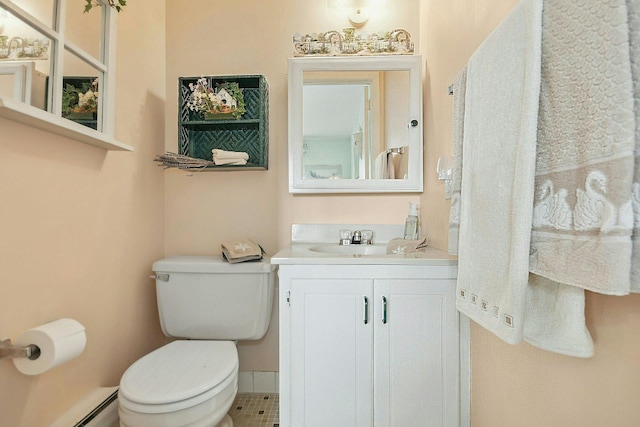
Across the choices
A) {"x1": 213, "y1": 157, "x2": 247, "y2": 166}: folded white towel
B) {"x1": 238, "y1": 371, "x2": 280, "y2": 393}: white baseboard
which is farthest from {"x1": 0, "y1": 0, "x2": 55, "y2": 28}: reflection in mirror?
{"x1": 238, "y1": 371, "x2": 280, "y2": 393}: white baseboard

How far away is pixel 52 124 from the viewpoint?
0.99 m

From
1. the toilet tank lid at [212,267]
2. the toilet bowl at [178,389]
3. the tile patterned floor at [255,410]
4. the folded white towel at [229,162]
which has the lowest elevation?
the tile patterned floor at [255,410]

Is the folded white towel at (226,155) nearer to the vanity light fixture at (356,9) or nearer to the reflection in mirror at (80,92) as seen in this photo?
the reflection in mirror at (80,92)

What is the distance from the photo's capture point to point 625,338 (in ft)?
1.80

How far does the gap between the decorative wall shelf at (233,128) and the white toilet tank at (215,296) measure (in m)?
0.52

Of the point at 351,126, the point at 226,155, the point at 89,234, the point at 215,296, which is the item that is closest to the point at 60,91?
the point at 89,234

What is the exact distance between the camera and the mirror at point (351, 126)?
1613 mm

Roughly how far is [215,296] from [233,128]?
89 centimetres

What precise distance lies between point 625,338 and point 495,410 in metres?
0.57

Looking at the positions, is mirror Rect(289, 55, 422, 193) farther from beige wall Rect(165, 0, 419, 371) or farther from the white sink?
the white sink

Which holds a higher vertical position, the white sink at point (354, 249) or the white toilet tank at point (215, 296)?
the white sink at point (354, 249)

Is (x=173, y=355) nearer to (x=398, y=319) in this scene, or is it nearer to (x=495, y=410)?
(x=398, y=319)

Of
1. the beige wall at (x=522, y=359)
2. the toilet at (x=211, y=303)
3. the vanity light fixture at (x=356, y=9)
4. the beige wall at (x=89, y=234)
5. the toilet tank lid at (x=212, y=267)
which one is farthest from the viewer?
the vanity light fixture at (x=356, y=9)

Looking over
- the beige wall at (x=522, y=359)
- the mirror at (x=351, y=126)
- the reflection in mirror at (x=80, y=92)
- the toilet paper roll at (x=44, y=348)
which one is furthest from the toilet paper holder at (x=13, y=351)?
the beige wall at (x=522, y=359)
